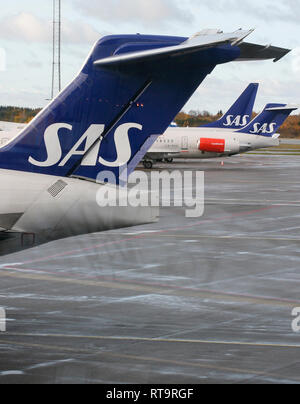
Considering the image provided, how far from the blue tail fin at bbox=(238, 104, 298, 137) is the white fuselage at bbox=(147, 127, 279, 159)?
62 cm

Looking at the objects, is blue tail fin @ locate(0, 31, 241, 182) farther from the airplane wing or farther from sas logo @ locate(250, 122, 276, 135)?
sas logo @ locate(250, 122, 276, 135)

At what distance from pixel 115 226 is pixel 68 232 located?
79 cm

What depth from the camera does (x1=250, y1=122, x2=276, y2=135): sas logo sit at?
72125 millimetres

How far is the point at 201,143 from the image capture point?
70.0m

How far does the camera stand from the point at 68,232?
39.8 feet

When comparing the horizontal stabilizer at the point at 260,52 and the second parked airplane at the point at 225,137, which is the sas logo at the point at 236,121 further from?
the horizontal stabilizer at the point at 260,52

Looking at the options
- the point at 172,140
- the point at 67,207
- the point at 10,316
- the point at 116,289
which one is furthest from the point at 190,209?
the point at 172,140

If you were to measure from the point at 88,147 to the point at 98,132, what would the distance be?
12.1 inches

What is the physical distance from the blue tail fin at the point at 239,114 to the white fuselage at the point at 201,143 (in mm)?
2394

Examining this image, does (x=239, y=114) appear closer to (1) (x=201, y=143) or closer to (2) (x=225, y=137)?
(2) (x=225, y=137)

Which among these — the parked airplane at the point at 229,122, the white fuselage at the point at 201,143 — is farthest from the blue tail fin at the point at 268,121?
the parked airplane at the point at 229,122

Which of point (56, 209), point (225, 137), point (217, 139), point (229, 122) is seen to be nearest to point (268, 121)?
point (229, 122)

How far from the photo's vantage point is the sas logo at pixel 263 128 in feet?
237

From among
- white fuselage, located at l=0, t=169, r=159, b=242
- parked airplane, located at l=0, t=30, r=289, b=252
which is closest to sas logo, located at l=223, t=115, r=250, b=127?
parked airplane, located at l=0, t=30, r=289, b=252
